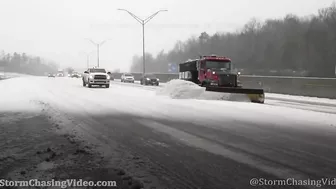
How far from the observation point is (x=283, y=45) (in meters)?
92.2

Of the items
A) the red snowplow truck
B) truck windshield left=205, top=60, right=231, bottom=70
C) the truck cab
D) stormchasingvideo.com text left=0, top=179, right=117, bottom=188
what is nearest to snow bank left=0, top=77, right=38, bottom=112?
stormchasingvideo.com text left=0, top=179, right=117, bottom=188

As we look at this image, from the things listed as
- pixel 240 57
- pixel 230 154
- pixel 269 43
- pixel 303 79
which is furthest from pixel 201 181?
pixel 240 57

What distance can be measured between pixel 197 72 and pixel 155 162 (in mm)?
22193

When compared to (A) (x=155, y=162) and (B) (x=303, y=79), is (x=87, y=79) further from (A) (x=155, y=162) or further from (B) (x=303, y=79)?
(A) (x=155, y=162)

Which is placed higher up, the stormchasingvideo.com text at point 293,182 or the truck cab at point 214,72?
the truck cab at point 214,72

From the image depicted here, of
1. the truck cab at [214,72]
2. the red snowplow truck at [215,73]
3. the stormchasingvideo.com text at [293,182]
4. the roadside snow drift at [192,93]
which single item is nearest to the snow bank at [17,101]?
the roadside snow drift at [192,93]

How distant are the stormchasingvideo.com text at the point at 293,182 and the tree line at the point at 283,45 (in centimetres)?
7207

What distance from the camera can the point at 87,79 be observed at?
3553 cm

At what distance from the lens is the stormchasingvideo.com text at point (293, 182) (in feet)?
16.6

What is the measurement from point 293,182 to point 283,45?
92679mm

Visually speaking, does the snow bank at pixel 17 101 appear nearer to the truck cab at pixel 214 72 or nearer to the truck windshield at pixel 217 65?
the truck cab at pixel 214 72

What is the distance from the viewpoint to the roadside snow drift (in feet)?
65.3

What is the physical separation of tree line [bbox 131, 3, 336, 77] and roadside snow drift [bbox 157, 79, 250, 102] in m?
57.5

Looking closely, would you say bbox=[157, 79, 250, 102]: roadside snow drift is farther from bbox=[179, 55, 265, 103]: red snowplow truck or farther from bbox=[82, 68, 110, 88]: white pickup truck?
bbox=[82, 68, 110, 88]: white pickup truck
